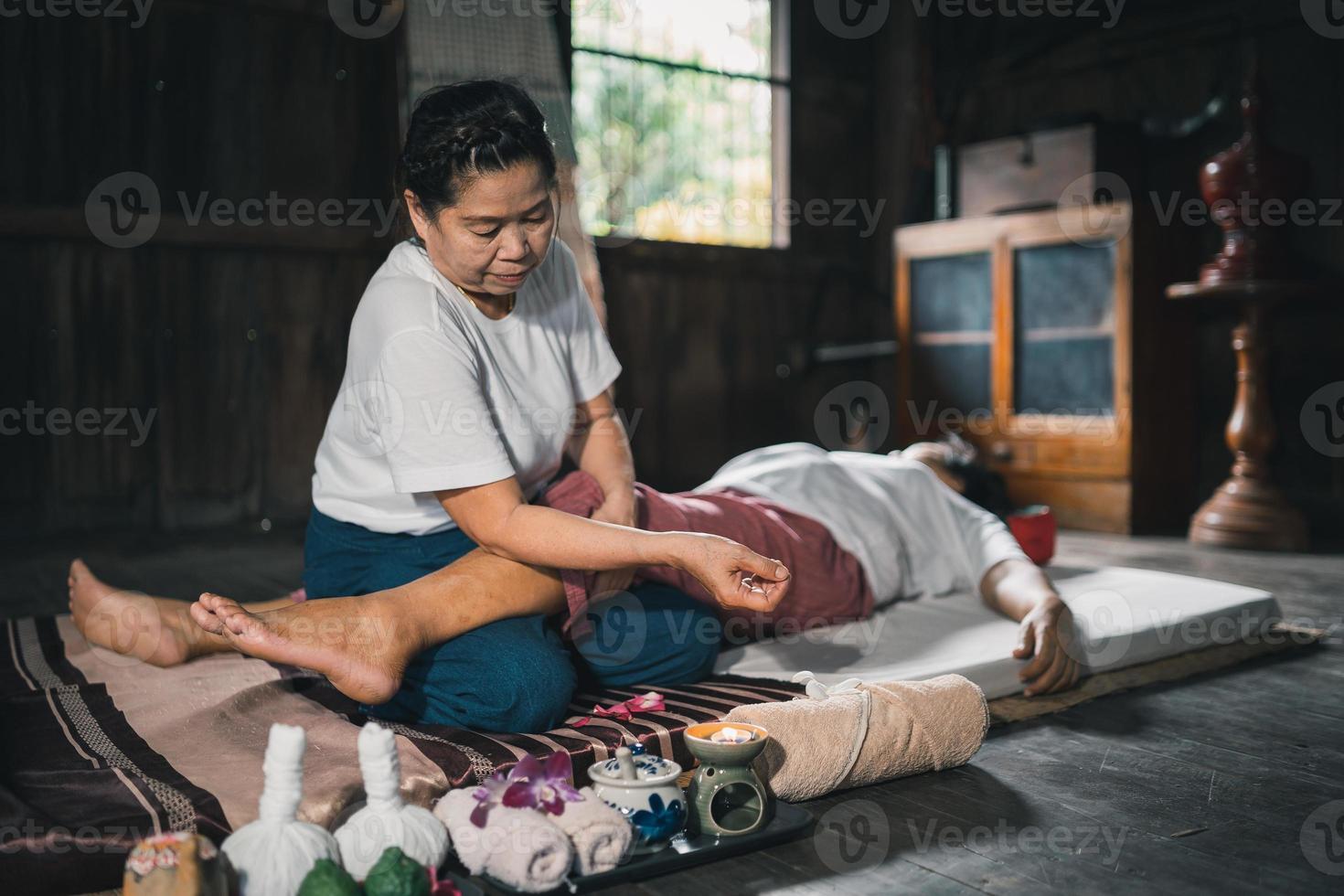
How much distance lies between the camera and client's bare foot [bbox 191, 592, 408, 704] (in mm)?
1319

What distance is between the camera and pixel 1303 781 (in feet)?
4.54

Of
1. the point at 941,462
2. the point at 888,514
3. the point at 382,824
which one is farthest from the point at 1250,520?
the point at 382,824

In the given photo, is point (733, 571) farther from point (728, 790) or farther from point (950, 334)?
point (950, 334)

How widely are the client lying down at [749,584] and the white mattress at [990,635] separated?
5cm

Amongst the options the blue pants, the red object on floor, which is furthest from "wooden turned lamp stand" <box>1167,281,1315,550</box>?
the blue pants

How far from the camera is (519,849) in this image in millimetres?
1053

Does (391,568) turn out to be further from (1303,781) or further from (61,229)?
(61,229)

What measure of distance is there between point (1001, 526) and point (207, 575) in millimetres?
1893

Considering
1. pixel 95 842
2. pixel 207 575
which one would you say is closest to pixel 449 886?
pixel 95 842

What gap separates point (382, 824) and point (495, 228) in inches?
27.9

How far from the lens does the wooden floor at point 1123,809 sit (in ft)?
3.67
